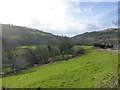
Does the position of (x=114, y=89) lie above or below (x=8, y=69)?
above

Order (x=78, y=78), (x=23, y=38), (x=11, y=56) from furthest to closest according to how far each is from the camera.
Answer: (x=23, y=38) → (x=11, y=56) → (x=78, y=78)

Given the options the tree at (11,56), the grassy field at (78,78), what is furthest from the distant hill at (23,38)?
the grassy field at (78,78)

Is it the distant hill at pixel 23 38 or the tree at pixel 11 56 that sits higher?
the distant hill at pixel 23 38

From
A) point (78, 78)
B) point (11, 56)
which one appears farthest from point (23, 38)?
point (78, 78)

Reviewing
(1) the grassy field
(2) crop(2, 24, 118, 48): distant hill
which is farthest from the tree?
(1) the grassy field

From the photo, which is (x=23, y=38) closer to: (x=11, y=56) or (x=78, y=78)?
(x=11, y=56)

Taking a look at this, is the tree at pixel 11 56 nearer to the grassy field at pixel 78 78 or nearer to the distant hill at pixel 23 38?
the distant hill at pixel 23 38

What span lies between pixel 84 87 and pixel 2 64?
105ft

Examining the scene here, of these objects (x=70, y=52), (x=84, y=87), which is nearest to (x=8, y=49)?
(x=70, y=52)

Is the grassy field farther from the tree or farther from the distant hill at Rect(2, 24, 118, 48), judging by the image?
the tree

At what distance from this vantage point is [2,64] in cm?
3700

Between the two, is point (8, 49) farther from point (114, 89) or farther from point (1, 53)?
point (114, 89)

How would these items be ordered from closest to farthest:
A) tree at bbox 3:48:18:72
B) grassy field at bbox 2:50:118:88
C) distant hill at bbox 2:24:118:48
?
grassy field at bbox 2:50:118:88, distant hill at bbox 2:24:118:48, tree at bbox 3:48:18:72

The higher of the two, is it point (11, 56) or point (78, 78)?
point (11, 56)
